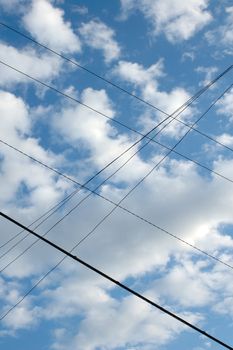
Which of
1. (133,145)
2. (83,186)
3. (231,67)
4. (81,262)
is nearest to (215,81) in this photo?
(231,67)

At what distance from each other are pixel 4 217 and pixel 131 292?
229cm

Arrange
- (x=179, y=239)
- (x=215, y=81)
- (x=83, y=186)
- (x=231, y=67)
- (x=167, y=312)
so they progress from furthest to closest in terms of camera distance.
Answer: (x=231, y=67) → (x=215, y=81) → (x=83, y=186) → (x=179, y=239) → (x=167, y=312)

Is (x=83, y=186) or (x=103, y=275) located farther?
(x=83, y=186)

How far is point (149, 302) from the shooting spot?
281 inches

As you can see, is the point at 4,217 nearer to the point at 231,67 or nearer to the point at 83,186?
the point at 83,186

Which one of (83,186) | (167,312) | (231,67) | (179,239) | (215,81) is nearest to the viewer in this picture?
(167,312)

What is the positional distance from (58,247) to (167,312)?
1.93 m

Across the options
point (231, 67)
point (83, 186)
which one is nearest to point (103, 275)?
point (83, 186)

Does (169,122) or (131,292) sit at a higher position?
(169,122)

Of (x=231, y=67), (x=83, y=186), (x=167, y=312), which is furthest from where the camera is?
(x=231, y=67)

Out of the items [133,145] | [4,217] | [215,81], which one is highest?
[215,81]

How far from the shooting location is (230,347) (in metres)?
7.36

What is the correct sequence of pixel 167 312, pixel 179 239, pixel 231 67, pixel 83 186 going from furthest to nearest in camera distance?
pixel 231 67 → pixel 83 186 → pixel 179 239 → pixel 167 312

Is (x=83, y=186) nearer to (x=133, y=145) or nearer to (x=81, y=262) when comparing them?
(x=133, y=145)
